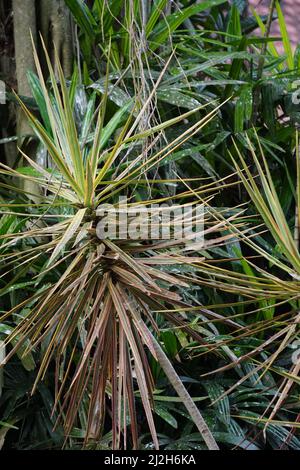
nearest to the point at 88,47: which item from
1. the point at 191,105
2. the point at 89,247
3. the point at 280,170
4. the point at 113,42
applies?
the point at 113,42

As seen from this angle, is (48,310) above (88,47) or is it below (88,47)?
below

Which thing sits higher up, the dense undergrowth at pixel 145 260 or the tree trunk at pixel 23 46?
the tree trunk at pixel 23 46

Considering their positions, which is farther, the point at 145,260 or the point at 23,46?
the point at 23,46

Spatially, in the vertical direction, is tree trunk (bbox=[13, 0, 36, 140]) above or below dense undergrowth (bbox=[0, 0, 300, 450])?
above

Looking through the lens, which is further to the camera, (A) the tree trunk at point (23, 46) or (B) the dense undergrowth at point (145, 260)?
(A) the tree trunk at point (23, 46)

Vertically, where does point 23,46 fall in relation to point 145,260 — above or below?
above

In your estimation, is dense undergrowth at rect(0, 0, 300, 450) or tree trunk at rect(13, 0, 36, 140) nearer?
dense undergrowth at rect(0, 0, 300, 450)

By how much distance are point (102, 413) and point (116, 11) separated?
94 cm

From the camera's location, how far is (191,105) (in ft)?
4.65
